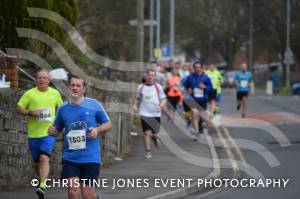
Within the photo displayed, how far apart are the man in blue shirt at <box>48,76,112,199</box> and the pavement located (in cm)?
253

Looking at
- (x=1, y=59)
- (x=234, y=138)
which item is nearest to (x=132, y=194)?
(x=1, y=59)

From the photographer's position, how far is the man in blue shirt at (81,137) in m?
8.66

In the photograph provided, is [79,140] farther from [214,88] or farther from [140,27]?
[214,88]

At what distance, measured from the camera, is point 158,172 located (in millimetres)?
13992

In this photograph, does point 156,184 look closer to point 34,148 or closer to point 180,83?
point 34,148

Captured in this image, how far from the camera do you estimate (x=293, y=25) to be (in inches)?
2739

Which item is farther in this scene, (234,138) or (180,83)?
(180,83)

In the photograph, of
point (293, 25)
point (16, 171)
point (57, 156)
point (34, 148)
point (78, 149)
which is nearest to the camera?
point (78, 149)

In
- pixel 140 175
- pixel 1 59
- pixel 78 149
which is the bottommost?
pixel 140 175

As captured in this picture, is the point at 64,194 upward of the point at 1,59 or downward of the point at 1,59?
downward

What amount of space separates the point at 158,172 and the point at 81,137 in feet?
17.9

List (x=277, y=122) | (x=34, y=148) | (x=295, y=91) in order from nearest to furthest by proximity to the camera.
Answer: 1. (x=34, y=148)
2. (x=277, y=122)
3. (x=295, y=91)

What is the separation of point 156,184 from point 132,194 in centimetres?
109

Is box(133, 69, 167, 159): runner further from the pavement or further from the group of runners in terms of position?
the pavement
